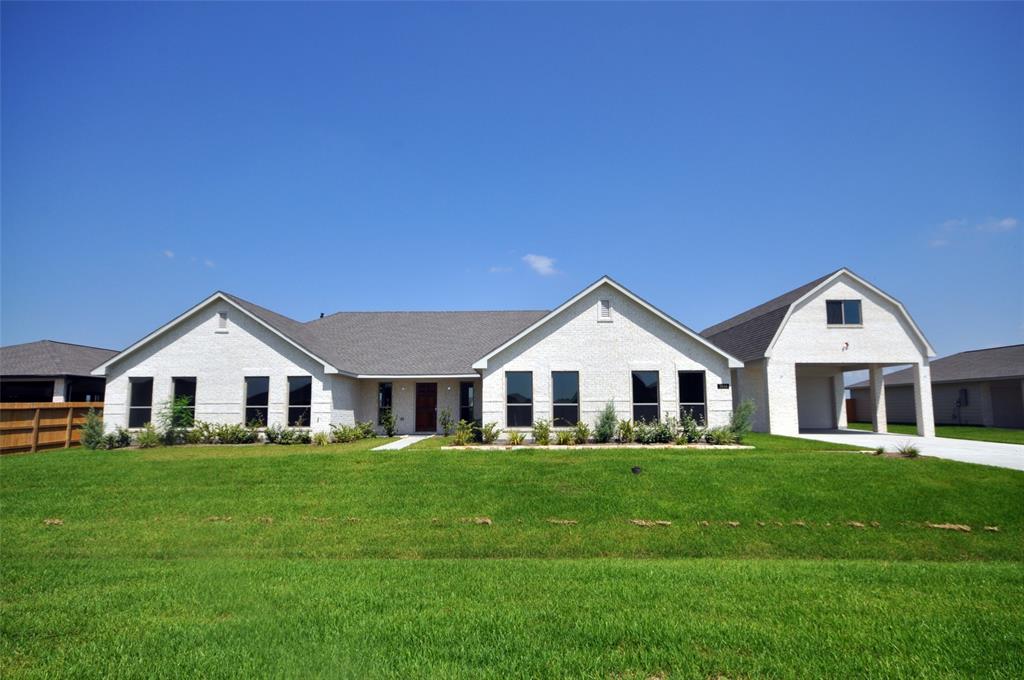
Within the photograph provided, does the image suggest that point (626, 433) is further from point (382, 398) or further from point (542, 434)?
point (382, 398)

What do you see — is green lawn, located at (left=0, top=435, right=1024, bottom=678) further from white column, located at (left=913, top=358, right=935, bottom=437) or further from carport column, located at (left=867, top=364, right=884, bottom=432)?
carport column, located at (left=867, top=364, right=884, bottom=432)

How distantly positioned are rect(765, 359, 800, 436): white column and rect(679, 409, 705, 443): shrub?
205 inches

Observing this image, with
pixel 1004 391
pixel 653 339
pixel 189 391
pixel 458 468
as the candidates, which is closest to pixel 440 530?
pixel 458 468

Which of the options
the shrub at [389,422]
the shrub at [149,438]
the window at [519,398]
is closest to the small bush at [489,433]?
the window at [519,398]

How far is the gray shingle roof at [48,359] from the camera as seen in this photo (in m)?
25.6

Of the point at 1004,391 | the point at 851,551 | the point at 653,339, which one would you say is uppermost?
the point at 653,339

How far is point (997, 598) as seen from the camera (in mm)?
6391

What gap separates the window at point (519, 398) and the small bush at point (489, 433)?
864mm

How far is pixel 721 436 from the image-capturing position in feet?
60.5

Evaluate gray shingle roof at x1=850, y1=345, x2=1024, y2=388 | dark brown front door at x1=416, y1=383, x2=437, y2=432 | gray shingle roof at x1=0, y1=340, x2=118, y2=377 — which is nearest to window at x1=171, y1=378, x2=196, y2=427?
gray shingle roof at x1=0, y1=340, x2=118, y2=377

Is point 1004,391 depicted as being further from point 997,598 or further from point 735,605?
point 735,605

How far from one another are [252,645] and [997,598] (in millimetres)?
7977

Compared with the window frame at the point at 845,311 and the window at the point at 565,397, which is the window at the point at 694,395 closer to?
the window at the point at 565,397

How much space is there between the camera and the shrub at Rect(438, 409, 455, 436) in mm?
23094
